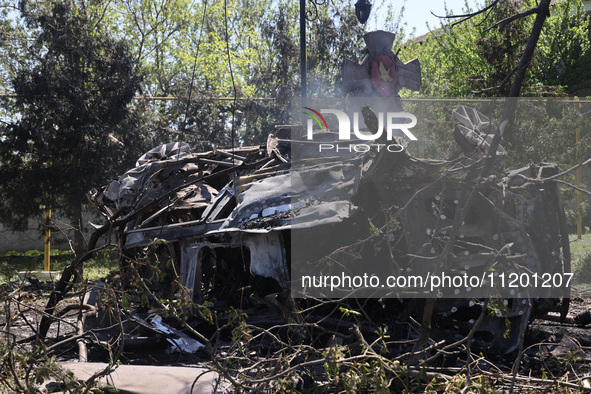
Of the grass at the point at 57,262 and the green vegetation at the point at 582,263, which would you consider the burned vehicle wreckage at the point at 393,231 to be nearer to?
the green vegetation at the point at 582,263

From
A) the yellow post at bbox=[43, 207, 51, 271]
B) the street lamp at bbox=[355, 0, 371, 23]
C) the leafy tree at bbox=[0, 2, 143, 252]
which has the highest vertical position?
the street lamp at bbox=[355, 0, 371, 23]

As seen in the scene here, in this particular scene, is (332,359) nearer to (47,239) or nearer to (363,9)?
(363,9)

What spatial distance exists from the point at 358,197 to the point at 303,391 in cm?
210

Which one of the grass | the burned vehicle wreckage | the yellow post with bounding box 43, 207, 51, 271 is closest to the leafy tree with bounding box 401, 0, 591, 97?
the burned vehicle wreckage

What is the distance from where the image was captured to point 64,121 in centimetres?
1339

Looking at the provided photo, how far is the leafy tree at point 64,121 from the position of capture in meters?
13.4

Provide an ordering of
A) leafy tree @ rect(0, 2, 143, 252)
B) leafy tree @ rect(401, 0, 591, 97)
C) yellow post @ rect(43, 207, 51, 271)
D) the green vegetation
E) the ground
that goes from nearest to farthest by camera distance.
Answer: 1. the ground
2. the green vegetation
3. yellow post @ rect(43, 207, 51, 271)
4. leafy tree @ rect(0, 2, 143, 252)
5. leafy tree @ rect(401, 0, 591, 97)

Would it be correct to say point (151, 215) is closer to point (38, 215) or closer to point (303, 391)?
point (303, 391)

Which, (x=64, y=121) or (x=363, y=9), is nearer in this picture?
(x=363, y=9)

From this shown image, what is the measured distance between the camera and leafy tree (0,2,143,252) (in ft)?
43.9

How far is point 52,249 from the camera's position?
1844cm

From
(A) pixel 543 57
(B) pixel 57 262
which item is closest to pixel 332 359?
(B) pixel 57 262

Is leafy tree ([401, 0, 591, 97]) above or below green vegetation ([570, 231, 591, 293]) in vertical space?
above

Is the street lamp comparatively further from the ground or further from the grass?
the grass
